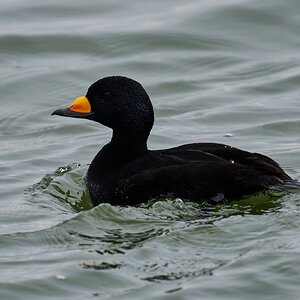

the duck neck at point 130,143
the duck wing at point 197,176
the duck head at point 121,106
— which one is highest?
the duck head at point 121,106

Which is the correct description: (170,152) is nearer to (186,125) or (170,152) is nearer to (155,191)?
(155,191)

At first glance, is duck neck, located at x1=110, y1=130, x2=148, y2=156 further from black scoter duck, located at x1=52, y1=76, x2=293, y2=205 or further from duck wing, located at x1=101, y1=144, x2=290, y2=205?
duck wing, located at x1=101, y1=144, x2=290, y2=205

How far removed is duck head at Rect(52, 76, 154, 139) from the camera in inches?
389

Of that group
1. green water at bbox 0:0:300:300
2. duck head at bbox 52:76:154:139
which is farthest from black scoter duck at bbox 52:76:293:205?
green water at bbox 0:0:300:300

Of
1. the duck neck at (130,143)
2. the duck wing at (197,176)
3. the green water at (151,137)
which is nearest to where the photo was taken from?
the green water at (151,137)

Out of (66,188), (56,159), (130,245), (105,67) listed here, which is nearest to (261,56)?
(105,67)

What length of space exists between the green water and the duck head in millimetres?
720

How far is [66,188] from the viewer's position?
10.5 metres

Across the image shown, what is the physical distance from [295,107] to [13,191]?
389 centimetres

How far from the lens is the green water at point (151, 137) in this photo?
7.92m

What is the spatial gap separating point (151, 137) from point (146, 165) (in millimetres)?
2792

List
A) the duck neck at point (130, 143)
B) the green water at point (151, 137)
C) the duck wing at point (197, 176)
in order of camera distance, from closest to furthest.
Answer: the green water at point (151, 137), the duck wing at point (197, 176), the duck neck at point (130, 143)

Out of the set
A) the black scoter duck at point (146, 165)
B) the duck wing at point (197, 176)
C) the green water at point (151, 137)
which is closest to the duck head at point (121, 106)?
the black scoter duck at point (146, 165)

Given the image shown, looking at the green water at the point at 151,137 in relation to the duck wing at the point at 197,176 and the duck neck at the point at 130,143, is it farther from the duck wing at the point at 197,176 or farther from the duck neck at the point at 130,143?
the duck neck at the point at 130,143
